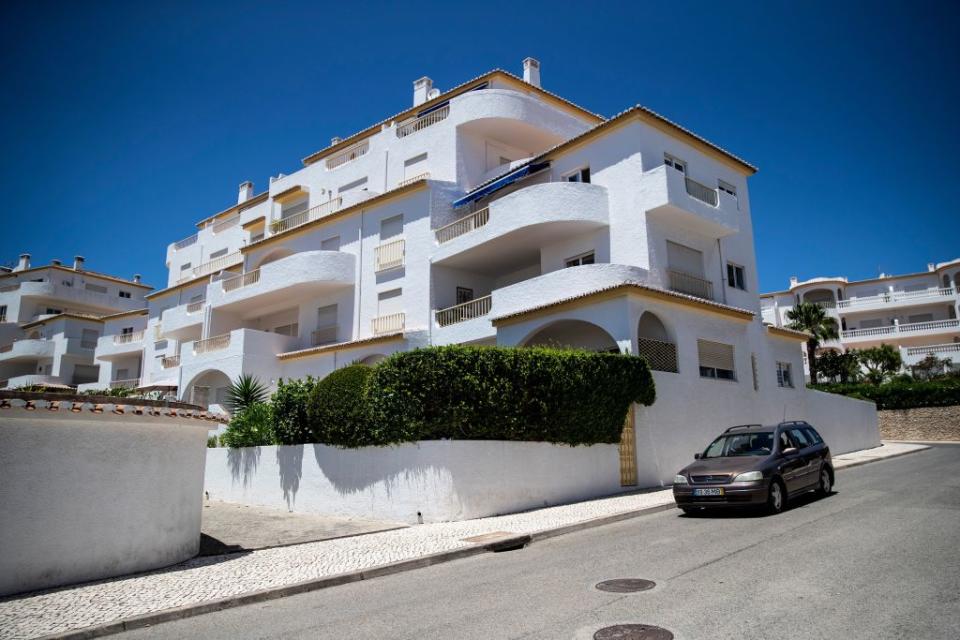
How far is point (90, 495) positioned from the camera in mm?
8500

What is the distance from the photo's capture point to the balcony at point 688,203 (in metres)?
20.2

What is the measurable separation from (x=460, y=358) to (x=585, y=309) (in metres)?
6.36

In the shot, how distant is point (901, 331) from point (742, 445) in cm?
4545

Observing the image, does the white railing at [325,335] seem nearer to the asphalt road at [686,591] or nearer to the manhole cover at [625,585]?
the asphalt road at [686,591]

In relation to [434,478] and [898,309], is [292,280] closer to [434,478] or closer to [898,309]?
[434,478]

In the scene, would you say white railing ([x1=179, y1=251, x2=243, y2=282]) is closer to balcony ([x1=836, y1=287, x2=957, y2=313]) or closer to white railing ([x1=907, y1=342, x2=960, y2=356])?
balcony ([x1=836, y1=287, x2=957, y2=313])

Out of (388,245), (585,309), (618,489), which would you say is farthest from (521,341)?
(388,245)

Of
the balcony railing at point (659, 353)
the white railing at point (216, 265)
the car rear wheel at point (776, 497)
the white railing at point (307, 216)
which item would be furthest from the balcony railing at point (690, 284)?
the white railing at point (216, 265)

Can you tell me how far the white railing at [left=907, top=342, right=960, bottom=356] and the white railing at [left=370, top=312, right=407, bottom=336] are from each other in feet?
137

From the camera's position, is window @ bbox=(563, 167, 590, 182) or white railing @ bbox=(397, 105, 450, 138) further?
white railing @ bbox=(397, 105, 450, 138)

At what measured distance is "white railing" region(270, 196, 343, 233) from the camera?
31.7 m

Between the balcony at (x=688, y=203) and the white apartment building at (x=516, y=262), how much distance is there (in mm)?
73

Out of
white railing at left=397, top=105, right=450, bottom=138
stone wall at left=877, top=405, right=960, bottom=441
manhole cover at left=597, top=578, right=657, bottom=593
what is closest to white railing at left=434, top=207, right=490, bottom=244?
white railing at left=397, top=105, right=450, bottom=138

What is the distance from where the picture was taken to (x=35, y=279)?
52.6 m
